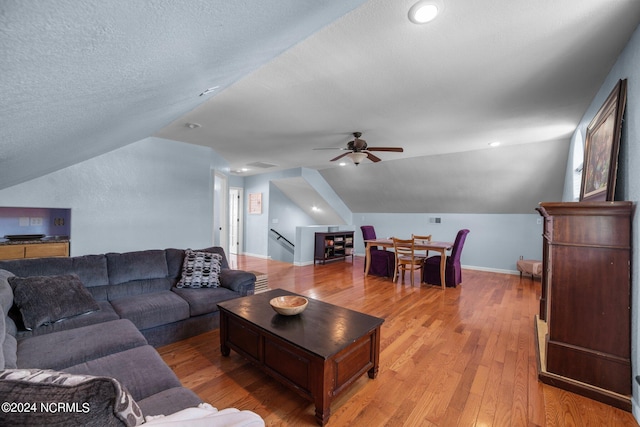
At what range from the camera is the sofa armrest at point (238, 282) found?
3.02 meters

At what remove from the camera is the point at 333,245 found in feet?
22.8

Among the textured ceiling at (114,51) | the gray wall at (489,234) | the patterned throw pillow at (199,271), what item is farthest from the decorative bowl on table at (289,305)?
the gray wall at (489,234)

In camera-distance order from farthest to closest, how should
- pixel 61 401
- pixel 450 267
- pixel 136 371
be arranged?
pixel 450 267, pixel 136 371, pixel 61 401

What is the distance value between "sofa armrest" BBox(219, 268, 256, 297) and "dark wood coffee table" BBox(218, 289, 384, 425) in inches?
26.6

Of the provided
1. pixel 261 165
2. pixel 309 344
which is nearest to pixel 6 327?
pixel 309 344

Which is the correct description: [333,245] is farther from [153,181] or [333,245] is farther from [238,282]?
[153,181]

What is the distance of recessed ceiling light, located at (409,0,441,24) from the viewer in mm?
1439

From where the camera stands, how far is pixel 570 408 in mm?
1762

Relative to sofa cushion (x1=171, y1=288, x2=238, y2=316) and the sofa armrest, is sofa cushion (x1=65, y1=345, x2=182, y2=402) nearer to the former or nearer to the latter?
sofa cushion (x1=171, y1=288, x2=238, y2=316)

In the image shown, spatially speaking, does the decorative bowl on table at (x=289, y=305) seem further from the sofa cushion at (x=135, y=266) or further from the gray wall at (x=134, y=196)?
the gray wall at (x=134, y=196)

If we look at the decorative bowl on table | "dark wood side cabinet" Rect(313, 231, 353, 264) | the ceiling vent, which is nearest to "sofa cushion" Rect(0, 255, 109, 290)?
the decorative bowl on table

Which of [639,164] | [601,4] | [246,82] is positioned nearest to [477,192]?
[639,164]

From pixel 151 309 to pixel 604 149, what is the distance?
13.2 ft

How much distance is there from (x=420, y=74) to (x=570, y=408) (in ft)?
8.50
